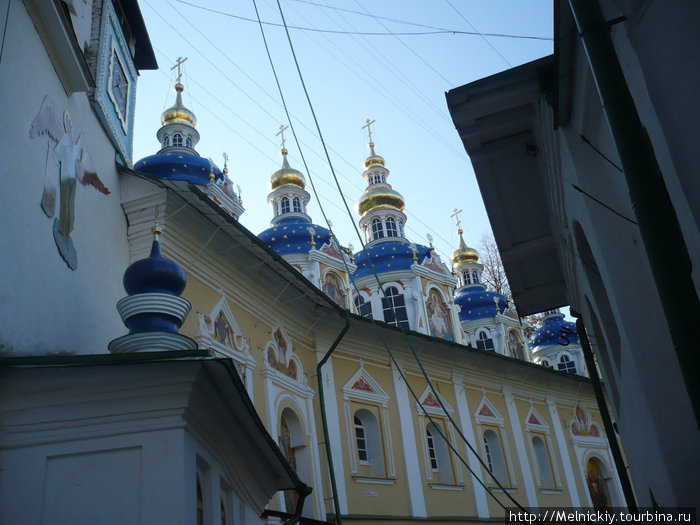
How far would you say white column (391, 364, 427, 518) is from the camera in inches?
663

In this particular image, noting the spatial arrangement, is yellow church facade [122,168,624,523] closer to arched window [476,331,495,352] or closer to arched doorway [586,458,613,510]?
arched doorway [586,458,613,510]

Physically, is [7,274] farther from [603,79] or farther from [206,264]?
[206,264]

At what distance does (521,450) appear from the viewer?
2125 centimetres

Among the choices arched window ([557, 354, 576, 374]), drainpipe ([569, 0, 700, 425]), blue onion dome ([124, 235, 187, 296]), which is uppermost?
arched window ([557, 354, 576, 374])

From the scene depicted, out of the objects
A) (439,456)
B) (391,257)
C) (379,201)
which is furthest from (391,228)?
(439,456)

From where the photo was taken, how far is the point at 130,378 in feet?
16.9

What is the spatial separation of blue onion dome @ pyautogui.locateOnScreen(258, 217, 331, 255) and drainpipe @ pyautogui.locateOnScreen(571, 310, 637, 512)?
18676 millimetres

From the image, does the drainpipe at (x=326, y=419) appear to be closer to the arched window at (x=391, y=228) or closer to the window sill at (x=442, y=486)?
the window sill at (x=442, y=486)

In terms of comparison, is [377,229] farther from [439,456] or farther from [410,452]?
[410,452]

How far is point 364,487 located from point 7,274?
1108 cm

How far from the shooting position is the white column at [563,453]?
2247 cm

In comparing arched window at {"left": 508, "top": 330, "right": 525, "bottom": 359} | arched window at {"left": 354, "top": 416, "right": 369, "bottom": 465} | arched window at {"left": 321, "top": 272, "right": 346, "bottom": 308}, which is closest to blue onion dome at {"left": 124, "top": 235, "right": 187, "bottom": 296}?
arched window at {"left": 354, "top": 416, "right": 369, "bottom": 465}

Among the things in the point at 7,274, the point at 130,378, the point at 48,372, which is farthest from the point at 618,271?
the point at 7,274

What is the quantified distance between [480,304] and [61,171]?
30758mm
